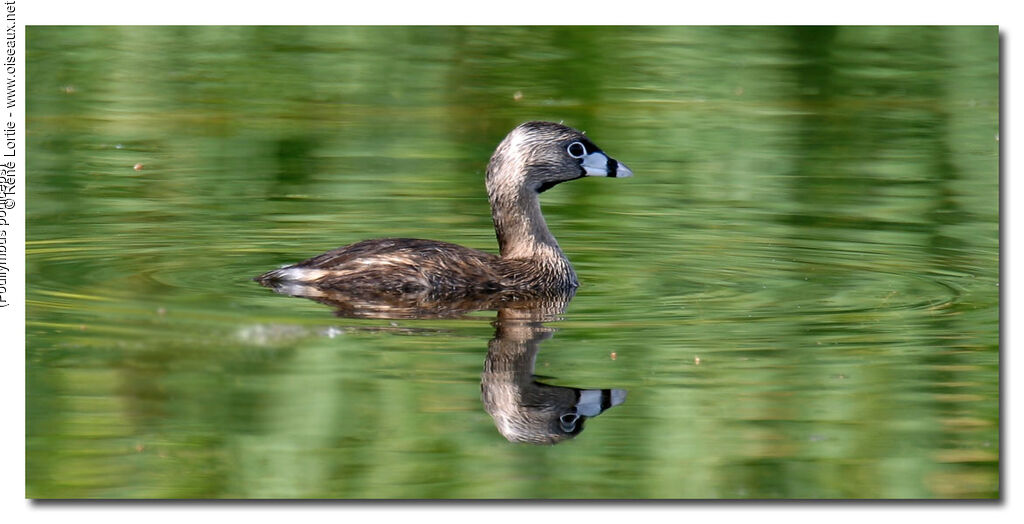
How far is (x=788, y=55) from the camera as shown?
1891 centimetres

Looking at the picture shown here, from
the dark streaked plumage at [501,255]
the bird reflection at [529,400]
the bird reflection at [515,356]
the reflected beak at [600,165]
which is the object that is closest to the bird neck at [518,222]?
the dark streaked plumage at [501,255]

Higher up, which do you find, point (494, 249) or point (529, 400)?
point (494, 249)

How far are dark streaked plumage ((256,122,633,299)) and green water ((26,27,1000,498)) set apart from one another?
13.2 inches

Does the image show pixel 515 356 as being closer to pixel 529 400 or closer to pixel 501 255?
pixel 529 400

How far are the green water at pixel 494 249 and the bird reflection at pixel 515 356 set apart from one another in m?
0.10

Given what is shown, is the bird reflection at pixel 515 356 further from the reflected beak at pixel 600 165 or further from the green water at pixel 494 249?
the reflected beak at pixel 600 165

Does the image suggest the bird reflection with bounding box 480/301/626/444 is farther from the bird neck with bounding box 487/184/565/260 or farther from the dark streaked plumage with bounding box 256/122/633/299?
the bird neck with bounding box 487/184/565/260

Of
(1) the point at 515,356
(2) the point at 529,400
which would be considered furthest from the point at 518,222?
(2) the point at 529,400

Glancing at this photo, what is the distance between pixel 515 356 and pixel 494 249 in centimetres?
324

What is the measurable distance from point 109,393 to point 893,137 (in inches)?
387

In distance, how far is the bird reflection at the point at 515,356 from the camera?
25.4 feet

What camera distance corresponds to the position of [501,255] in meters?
10.9

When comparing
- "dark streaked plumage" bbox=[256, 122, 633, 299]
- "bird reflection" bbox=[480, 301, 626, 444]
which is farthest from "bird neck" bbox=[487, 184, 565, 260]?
"bird reflection" bbox=[480, 301, 626, 444]

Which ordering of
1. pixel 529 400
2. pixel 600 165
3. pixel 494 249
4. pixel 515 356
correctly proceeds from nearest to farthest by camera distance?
pixel 529 400, pixel 515 356, pixel 600 165, pixel 494 249
